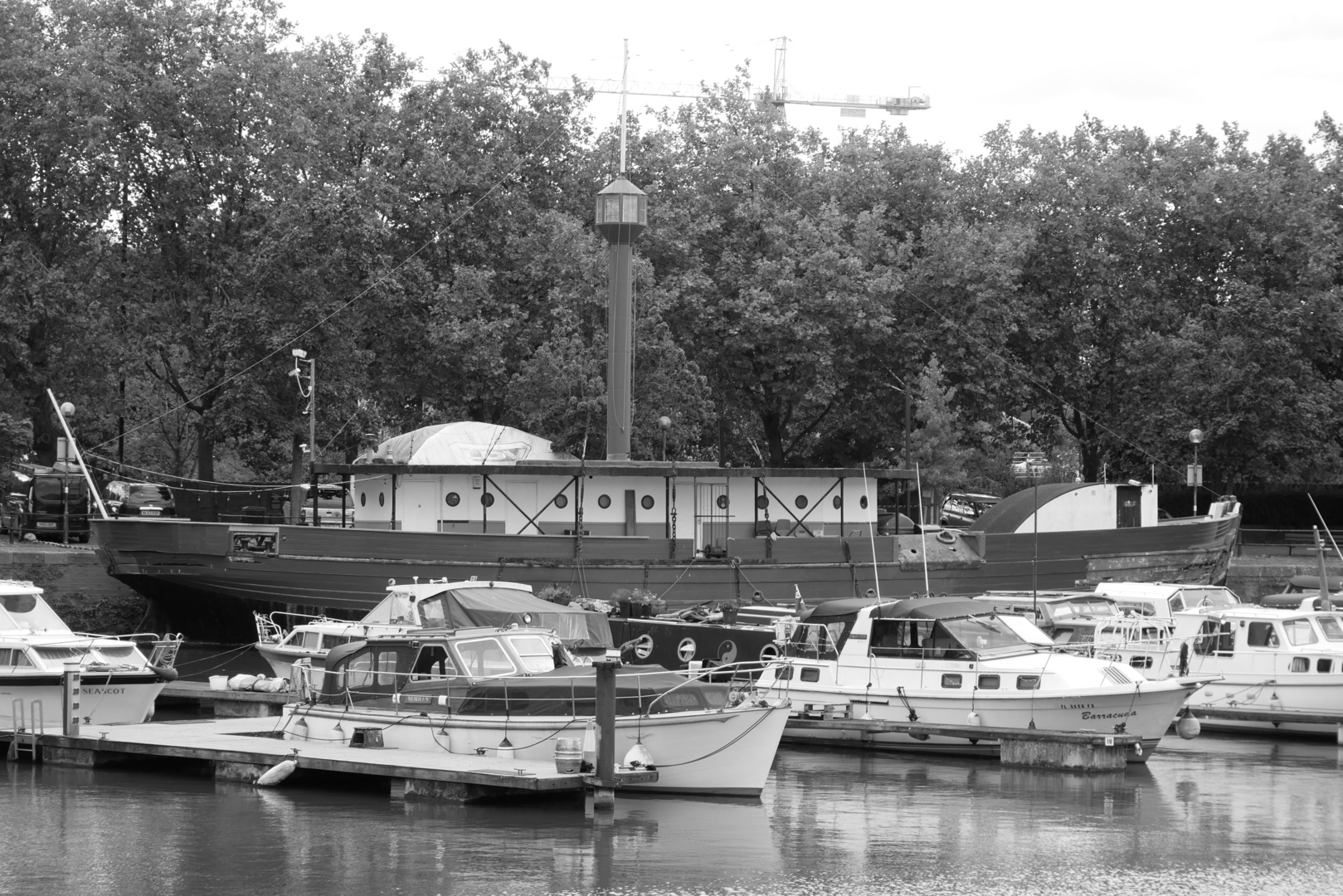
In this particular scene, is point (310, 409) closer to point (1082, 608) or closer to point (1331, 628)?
point (1082, 608)

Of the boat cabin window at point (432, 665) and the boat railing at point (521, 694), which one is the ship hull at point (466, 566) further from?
the boat cabin window at point (432, 665)

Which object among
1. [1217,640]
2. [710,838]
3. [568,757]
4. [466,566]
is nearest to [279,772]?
[568,757]

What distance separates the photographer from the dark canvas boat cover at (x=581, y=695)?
19094 millimetres

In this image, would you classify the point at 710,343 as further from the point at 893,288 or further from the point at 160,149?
the point at 160,149

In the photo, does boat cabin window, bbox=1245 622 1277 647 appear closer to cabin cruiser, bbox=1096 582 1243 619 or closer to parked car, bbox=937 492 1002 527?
cabin cruiser, bbox=1096 582 1243 619

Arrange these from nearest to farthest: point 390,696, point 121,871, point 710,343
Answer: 1. point 121,871
2. point 390,696
3. point 710,343

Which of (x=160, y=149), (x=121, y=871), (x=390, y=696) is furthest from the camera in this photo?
(x=160, y=149)

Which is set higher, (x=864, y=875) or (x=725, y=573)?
(x=725, y=573)

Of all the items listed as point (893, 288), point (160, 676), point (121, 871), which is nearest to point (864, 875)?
point (121, 871)

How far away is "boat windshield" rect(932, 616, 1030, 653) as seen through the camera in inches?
898

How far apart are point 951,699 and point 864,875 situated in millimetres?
7536

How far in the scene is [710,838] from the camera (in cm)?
1694

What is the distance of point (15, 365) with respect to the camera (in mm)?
41812

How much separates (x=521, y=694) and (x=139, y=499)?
23.8 meters
